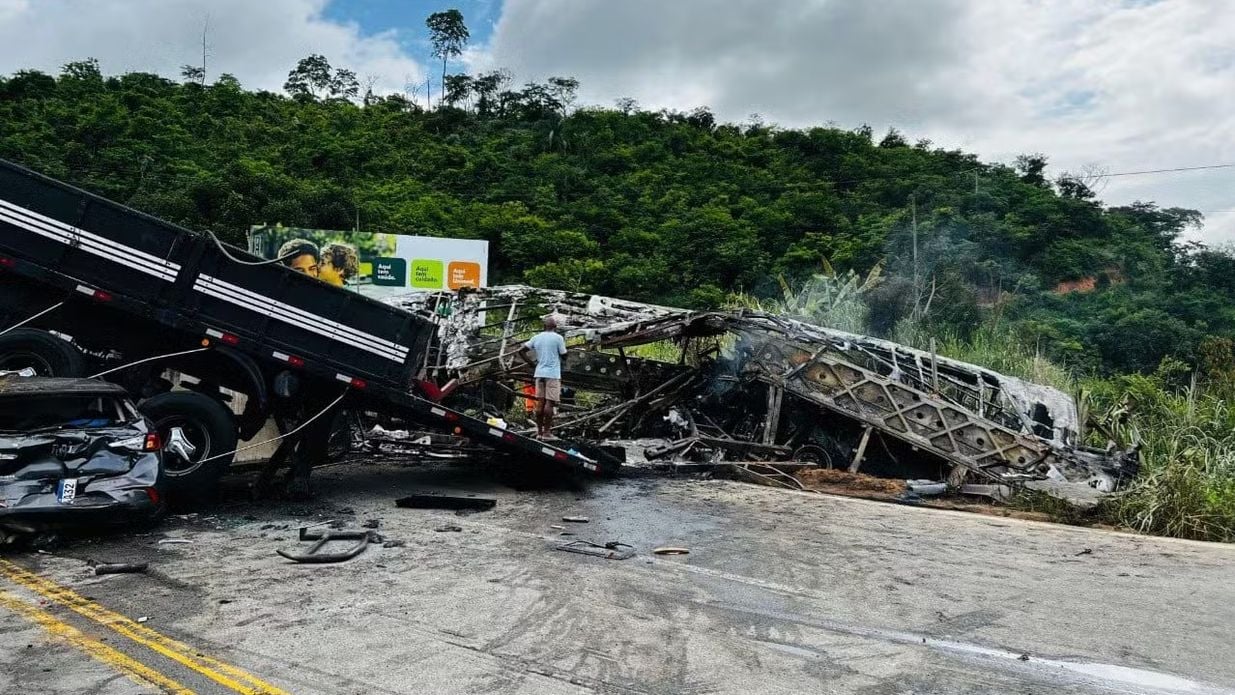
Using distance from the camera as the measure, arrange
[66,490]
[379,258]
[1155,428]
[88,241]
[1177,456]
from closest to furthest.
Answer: [66,490]
[88,241]
[1177,456]
[1155,428]
[379,258]

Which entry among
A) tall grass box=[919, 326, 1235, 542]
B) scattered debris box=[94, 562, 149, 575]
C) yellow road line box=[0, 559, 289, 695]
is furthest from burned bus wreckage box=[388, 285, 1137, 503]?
yellow road line box=[0, 559, 289, 695]

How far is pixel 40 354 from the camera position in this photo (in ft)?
30.2

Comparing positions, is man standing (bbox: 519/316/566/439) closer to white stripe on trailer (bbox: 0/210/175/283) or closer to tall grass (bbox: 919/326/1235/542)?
white stripe on trailer (bbox: 0/210/175/283)

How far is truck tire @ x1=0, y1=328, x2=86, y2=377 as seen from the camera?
9.05 meters

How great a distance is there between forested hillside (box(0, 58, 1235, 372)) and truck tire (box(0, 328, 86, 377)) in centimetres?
1928

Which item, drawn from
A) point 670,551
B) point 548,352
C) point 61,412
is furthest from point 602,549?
point 548,352

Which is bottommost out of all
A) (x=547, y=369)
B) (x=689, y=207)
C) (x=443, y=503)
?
(x=443, y=503)

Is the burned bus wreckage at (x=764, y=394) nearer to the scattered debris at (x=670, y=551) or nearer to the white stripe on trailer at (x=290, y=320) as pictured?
the white stripe on trailer at (x=290, y=320)

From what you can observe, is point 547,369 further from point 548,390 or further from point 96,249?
point 96,249

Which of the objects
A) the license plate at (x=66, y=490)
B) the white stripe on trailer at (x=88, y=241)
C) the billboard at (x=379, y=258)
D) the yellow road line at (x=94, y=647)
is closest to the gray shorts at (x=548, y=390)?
the white stripe on trailer at (x=88, y=241)

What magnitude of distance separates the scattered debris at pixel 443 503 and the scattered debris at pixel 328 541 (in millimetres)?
1628

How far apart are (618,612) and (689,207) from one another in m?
43.7

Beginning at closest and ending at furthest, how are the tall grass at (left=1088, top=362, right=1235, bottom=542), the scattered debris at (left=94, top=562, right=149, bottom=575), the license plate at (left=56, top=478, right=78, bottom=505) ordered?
1. the scattered debris at (left=94, top=562, right=149, bottom=575)
2. the license plate at (left=56, top=478, right=78, bottom=505)
3. the tall grass at (left=1088, top=362, right=1235, bottom=542)

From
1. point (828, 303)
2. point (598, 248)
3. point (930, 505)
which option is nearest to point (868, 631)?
point (930, 505)
